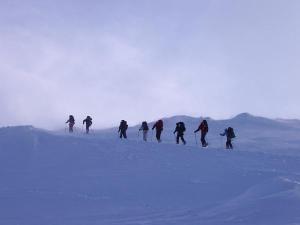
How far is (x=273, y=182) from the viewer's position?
22.4 meters

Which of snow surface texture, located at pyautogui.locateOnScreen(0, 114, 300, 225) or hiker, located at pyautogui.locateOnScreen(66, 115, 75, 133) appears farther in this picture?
hiker, located at pyautogui.locateOnScreen(66, 115, 75, 133)

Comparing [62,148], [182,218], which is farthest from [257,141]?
[182,218]

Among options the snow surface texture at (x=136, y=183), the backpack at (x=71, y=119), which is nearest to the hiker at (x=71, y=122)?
the backpack at (x=71, y=119)

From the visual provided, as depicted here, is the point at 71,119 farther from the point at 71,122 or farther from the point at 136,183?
the point at 136,183

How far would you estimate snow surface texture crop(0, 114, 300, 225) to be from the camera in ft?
63.2

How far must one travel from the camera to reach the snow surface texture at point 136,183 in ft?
63.2

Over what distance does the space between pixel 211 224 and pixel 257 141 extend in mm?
41257

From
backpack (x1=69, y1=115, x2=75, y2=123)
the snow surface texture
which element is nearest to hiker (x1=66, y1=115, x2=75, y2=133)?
backpack (x1=69, y1=115, x2=75, y2=123)

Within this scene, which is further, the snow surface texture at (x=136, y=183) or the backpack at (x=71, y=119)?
the backpack at (x=71, y=119)

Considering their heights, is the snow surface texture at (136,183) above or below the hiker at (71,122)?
below

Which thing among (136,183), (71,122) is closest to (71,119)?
(71,122)

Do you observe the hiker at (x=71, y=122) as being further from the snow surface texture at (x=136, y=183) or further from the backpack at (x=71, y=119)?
the snow surface texture at (x=136, y=183)

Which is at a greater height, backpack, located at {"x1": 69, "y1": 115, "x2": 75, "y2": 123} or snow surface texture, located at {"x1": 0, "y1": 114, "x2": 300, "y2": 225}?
backpack, located at {"x1": 69, "y1": 115, "x2": 75, "y2": 123}

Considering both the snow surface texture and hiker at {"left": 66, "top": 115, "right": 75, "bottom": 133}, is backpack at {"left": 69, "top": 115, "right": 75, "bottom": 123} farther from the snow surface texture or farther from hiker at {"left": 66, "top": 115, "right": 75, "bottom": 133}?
the snow surface texture
